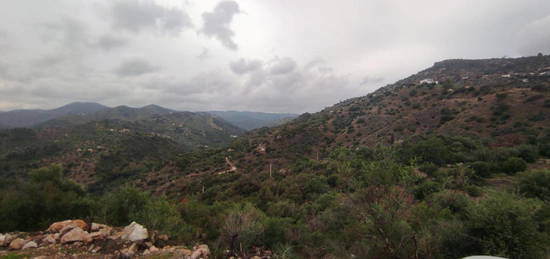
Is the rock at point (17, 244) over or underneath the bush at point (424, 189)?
over

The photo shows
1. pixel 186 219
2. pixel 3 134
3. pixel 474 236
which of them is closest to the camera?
pixel 474 236

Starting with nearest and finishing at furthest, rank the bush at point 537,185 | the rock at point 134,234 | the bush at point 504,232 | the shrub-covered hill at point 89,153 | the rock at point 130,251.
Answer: the bush at point 504,232 → the rock at point 130,251 → the rock at point 134,234 → the bush at point 537,185 → the shrub-covered hill at point 89,153

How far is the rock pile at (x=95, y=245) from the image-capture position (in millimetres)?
7738

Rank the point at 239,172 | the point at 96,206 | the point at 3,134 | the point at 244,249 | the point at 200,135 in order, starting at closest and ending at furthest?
the point at 244,249 < the point at 96,206 < the point at 239,172 < the point at 3,134 < the point at 200,135

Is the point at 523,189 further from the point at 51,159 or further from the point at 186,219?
the point at 51,159

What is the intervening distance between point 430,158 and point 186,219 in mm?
29439

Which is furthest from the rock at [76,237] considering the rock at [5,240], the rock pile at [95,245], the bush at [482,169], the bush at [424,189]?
the bush at [482,169]

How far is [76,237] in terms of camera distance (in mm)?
8375

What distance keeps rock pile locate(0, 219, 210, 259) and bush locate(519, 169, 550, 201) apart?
21.2m

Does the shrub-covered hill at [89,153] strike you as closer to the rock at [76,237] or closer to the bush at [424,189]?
the rock at [76,237]

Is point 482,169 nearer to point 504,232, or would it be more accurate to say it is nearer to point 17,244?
point 504,232

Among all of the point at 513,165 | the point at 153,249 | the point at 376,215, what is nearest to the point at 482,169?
the point at 513,165

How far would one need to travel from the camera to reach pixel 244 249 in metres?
9.78

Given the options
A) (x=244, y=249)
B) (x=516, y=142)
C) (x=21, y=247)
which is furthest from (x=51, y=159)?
(x=516, y=142)
